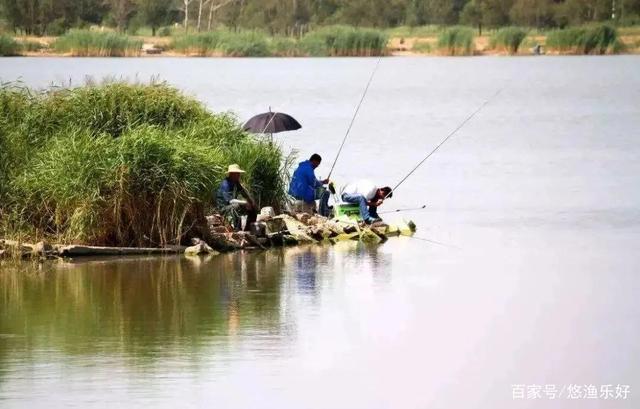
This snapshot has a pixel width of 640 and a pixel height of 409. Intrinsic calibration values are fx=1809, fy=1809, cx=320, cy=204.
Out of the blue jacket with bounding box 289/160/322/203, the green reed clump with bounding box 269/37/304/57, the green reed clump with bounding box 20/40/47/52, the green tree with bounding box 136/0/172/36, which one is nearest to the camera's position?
the blue jacket with bounding box 289/160/322/203

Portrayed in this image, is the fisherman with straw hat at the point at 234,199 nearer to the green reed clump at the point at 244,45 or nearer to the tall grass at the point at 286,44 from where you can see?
the tall grass at the point at 286,44

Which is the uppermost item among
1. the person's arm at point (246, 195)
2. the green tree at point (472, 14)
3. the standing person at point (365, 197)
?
the green tree at point (472, 14)

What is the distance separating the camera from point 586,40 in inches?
2781

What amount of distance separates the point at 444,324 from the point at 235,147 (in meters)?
4.88

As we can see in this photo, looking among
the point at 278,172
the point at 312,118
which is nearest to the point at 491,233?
the point at 278,172

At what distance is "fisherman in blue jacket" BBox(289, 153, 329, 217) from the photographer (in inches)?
766

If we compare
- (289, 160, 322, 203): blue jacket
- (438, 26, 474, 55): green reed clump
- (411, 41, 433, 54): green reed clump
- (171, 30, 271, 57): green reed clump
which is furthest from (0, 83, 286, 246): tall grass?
(411, 41, 433, 54): green reed clump

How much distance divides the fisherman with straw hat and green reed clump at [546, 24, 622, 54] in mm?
53700

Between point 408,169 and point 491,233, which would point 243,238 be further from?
point 408,169

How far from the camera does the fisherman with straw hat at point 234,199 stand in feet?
59.9

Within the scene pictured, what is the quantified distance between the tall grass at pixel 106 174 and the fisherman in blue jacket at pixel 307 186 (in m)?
0.39

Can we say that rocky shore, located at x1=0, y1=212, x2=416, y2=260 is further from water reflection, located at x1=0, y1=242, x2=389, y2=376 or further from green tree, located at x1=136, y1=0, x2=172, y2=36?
green tree, located at x1=136, y1=0, x2=172, y2=36

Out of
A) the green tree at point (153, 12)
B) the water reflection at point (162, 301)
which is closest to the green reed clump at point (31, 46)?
the green tree at point (153, 12)

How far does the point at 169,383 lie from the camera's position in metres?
12.7
